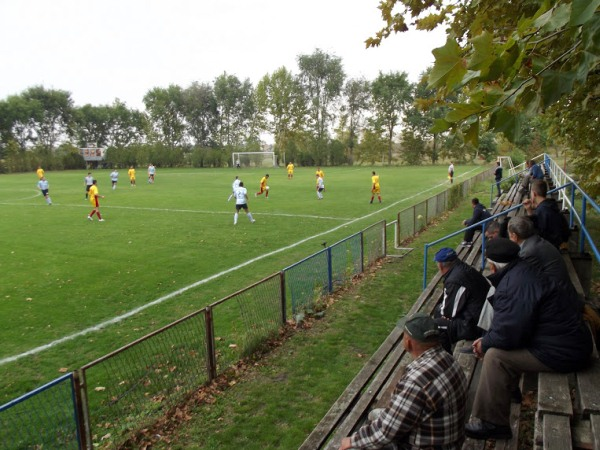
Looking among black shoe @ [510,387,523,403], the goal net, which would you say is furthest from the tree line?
black shoe @ [510,387,523,403]

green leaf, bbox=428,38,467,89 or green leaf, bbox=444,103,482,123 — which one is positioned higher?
green leaf, bbox=428,38,467,89

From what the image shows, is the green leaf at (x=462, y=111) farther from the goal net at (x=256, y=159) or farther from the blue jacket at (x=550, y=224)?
the goal net at (x=256, y=159)

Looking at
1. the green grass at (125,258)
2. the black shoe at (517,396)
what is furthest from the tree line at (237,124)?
the black shoe at (517,396)

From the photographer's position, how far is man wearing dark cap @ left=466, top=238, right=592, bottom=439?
3.67 m

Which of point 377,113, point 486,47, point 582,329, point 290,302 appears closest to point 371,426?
point 582,329

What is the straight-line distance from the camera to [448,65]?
7.23 ft

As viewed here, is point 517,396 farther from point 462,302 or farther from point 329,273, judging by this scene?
point 329,273

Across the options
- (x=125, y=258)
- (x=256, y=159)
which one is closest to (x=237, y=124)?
(x=256, y=159)

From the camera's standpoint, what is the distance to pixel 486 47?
2.14m

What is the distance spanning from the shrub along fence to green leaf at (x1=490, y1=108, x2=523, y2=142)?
15.1 feet

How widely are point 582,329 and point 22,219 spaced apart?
922 inches

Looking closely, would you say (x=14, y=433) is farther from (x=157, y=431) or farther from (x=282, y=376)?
(x=282, y=376)

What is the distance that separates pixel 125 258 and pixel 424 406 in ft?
40.7

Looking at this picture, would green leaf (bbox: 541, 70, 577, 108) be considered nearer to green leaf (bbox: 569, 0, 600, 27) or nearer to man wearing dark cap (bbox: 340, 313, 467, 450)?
green leaf (bbox: 569, 0, 600, 27)
